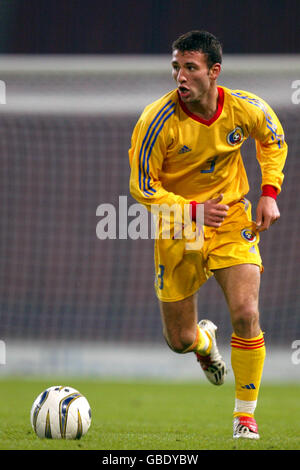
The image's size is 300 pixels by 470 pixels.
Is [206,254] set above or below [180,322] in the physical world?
above

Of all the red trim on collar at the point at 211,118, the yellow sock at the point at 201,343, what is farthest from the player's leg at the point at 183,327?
the red trim on collar at the point at 211,118

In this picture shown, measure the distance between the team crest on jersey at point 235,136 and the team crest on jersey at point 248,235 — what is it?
21.1 inches

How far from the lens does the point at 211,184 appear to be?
4.86 m

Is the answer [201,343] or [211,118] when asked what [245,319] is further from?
[211,118]

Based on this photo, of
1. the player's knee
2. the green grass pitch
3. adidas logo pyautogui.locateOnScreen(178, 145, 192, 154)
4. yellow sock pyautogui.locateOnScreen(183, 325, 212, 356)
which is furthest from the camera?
yellow sock pyautogui.locateOnScreen(183, 325, 212, 356)

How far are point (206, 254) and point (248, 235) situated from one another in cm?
28

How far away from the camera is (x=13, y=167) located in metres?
11.8

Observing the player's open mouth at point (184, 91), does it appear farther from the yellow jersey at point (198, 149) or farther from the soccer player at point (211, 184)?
the yellow jersey at point (198, 149)

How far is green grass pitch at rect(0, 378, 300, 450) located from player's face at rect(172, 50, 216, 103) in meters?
1.95
